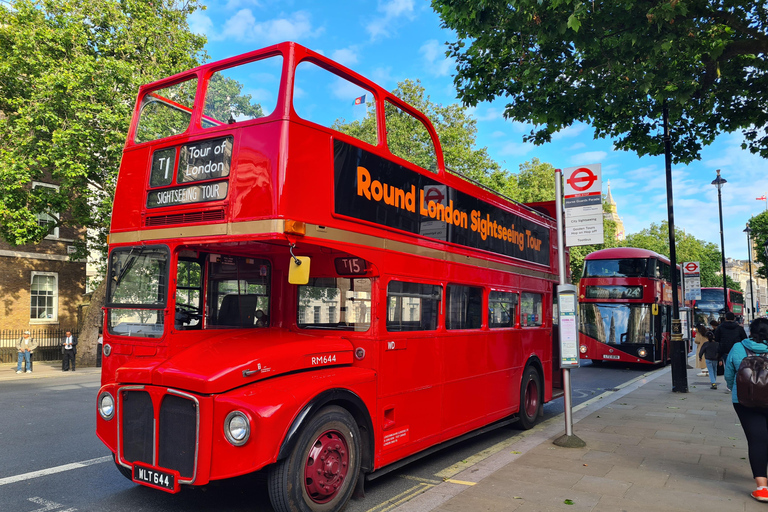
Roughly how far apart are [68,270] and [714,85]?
84.3 feet

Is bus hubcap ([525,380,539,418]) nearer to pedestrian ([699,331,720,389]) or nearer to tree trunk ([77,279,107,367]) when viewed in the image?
pedestrian ([699,331,720,389])

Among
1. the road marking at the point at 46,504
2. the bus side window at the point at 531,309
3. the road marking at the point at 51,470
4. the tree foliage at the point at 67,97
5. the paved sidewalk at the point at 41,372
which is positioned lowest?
the paved sidewalk at the point at 41,372

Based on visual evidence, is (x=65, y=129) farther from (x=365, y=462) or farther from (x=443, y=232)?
(x=365, y=462)

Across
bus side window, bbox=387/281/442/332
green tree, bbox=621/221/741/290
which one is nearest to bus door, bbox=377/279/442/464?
bus side window, bbox=387/281/442/332

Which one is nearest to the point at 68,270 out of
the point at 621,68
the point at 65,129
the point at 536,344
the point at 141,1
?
the point at 65,129

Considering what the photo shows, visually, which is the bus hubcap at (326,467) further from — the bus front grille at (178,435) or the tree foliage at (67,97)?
the tree foliage at (67,97)

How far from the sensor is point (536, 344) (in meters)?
9.49

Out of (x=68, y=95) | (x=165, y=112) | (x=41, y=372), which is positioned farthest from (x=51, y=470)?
(x=41, y=372)

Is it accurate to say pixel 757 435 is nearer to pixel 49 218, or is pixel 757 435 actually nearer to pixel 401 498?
pixel 401 498

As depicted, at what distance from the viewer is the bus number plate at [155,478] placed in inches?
169

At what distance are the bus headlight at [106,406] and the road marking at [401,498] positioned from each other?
2.42m

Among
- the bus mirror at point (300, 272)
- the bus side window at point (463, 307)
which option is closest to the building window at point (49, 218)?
the bus side window at point (463, 307)

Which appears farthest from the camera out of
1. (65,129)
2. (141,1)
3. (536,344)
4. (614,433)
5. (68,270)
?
(68,270)

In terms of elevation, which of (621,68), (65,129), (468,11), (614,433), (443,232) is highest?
(65,129)
